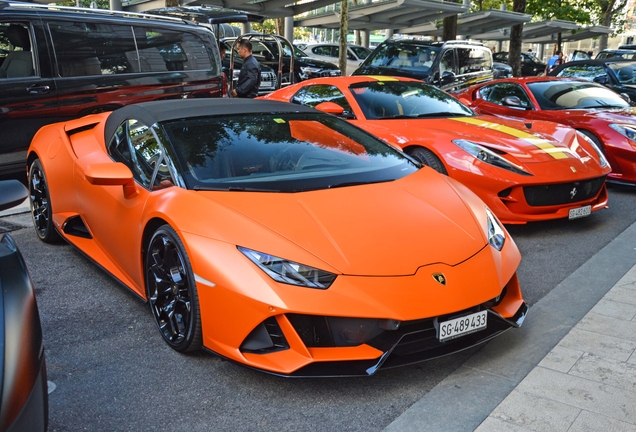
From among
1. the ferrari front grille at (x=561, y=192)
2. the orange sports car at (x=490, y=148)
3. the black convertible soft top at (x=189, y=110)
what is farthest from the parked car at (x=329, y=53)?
the black convertible soft top at (x=189, y=110)

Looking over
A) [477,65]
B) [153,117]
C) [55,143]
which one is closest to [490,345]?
[153,117]

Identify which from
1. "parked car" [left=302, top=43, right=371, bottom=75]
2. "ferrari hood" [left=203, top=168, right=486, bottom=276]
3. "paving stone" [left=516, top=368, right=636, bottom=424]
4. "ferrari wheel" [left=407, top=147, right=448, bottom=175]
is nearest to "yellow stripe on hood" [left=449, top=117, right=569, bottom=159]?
"ferrari wheel" [left=407, top=147, right=448, bottom=175]

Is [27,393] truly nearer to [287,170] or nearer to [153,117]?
[287,170]

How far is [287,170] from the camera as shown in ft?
13.1

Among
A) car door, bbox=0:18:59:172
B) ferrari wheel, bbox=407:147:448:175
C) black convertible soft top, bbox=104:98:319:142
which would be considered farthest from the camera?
car door, bbox=0:18:59:172

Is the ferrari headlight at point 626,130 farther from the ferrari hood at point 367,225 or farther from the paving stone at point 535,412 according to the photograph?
Answer: the paving stone at point 535,412

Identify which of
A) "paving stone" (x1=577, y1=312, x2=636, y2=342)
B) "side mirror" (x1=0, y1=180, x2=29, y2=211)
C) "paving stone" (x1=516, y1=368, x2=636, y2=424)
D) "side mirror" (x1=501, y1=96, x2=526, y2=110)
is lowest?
"paving stone" (x1=577, y1=312, x2=636, y2=342)

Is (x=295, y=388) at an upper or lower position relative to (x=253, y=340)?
lower

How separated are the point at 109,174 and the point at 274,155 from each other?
928mm

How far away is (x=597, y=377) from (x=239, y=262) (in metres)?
1.76

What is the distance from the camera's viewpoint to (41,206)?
17.8 ft

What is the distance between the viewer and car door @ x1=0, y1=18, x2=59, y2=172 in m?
6.97

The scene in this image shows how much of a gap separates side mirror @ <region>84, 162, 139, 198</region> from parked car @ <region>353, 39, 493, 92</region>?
9.69 m

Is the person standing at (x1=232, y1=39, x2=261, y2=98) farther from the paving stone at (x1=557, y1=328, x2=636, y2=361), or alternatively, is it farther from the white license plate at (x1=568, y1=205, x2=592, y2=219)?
the paving stone at (x1=557, y1=328, x2=636, y2=361)
